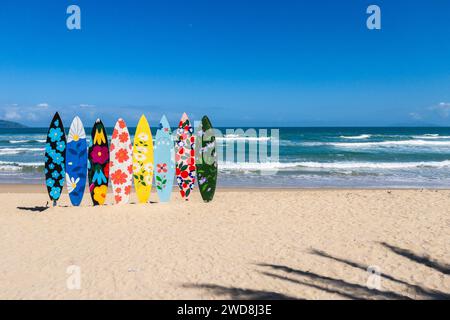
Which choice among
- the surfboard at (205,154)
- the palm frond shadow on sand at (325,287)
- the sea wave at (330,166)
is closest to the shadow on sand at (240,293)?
the palm frond shadow on sand at (325,287)

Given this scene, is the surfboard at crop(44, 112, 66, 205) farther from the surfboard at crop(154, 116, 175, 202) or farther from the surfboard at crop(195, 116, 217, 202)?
the surfboard at crop(195, 116, 217, 202)

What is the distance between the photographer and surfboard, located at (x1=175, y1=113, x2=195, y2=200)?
7559mm

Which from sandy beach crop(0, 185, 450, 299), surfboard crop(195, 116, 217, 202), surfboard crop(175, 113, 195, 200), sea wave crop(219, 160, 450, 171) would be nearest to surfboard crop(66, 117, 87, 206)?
sandy beach crop(0, 185, 450, 299)

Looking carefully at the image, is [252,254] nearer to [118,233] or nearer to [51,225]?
[118,233]

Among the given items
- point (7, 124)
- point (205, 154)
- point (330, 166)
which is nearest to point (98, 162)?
point (205, 154)

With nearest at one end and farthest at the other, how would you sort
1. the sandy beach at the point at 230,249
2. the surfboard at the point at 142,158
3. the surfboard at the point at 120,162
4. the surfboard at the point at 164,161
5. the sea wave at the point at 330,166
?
the sandy beach at the point at 230,249
the surfboard at the point at 120,162
the surfboard at the point at 142,158
the surfboard at the point at 164,161
the sea wave at the point at 330,166

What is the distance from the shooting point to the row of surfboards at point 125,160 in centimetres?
702

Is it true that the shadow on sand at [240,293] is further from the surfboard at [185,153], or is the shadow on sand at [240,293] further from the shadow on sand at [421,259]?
the surfboard at [185,153]

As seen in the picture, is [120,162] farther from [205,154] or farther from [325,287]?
[325,287]

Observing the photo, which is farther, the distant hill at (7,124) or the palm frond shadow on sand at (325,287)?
the distant hill at (7,124)

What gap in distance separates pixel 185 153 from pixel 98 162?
1618 millimetres

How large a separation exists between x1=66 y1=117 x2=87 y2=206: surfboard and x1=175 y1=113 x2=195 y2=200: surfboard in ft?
5.61

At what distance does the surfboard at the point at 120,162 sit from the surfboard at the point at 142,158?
0.11 metres
